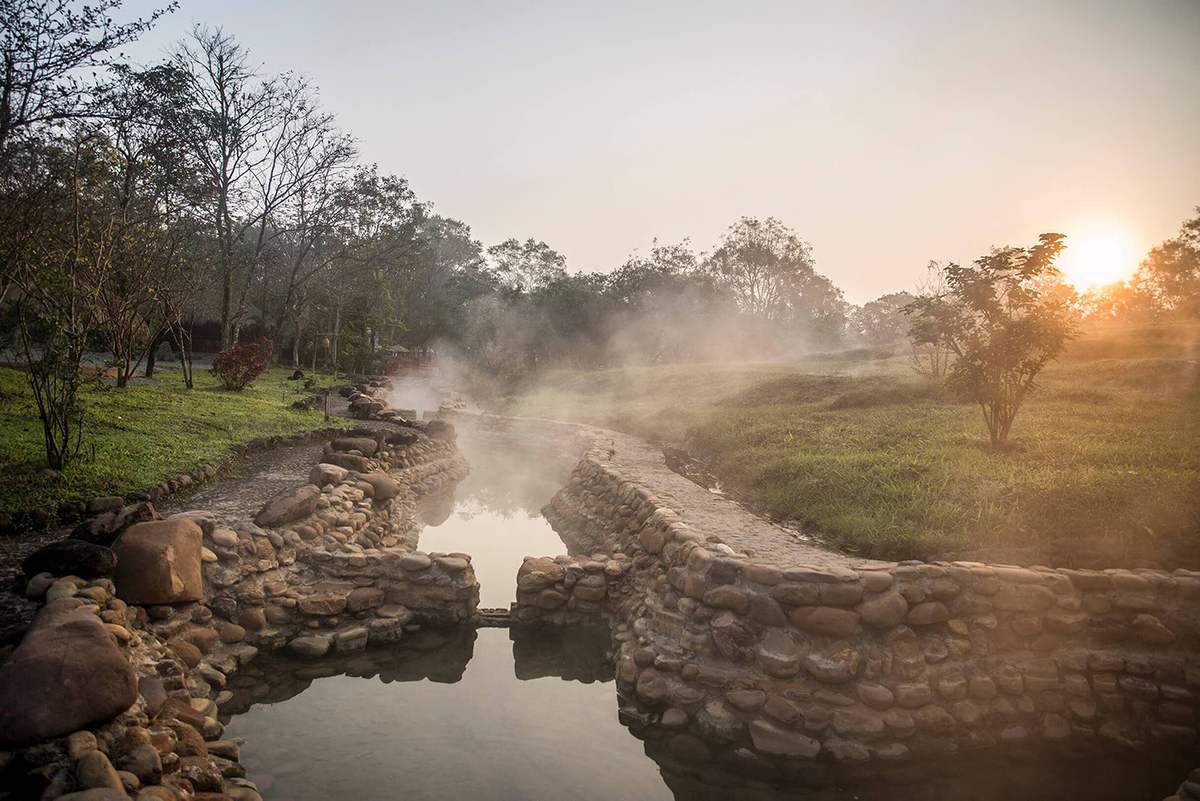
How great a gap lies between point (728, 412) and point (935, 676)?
552 inches

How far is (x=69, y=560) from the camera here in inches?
194

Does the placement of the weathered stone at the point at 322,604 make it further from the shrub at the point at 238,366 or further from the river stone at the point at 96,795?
the shrub at the point at 238,366

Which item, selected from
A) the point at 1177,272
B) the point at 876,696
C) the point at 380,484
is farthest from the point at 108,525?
the point at 1177,272

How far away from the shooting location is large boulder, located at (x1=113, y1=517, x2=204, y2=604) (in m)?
5.29

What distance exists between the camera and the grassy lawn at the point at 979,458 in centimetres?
750

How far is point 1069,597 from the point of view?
19.2 ft

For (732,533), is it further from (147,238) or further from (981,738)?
(147,238)

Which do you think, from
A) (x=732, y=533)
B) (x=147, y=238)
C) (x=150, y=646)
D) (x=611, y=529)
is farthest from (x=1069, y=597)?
(x=147, y=238)

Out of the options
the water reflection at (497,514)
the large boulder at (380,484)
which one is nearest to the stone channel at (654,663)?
the water reflection at (497,514)

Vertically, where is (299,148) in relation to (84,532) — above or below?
above

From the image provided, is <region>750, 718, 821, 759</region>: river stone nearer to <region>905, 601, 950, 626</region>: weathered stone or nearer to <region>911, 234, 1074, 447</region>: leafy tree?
<region>905, 601, 950, 626</region>: weathered stone

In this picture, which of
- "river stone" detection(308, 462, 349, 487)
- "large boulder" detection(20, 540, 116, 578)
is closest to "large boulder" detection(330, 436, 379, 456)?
"river stone" detection(308, 462, 349, 487)

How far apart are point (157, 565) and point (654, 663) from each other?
4.49 meters

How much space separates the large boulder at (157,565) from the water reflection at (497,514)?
344 centimetres
